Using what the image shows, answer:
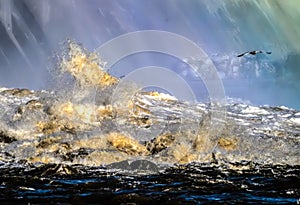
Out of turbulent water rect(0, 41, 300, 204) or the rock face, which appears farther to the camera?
the rock face

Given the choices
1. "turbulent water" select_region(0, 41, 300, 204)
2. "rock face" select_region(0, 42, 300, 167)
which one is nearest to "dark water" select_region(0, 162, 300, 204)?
"turbulent water" select_region(0, 41, 300, 204)

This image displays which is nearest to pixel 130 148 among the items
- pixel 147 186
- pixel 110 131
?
pixel 110 131

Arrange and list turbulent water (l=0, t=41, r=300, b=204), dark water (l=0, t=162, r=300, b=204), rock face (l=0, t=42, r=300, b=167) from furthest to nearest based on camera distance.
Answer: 1. rock face (l=0, t=42, r=300, b=167)
2. turbulent water (l=0, t=41, r=300, b=204)
3. dark water (l=0, t=162, r=300, b=204)

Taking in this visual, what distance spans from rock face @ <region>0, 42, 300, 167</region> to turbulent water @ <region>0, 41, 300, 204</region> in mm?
68

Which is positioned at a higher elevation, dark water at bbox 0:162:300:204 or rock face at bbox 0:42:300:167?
rock face at bbox 0:42:300:167

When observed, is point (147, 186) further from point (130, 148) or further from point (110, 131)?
point (110, 131)

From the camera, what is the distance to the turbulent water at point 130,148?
43.4 feet

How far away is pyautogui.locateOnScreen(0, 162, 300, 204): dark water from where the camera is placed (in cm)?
1200

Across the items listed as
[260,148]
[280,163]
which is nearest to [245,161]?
[280,163]

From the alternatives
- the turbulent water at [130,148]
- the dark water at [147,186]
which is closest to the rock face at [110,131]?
the turbulent water at [130,148]

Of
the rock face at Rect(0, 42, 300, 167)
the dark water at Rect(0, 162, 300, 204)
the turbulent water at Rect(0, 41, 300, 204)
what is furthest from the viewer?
the rock face at Rect(0, 42, 300, 167)

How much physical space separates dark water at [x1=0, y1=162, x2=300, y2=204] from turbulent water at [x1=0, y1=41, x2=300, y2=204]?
0.03 meters

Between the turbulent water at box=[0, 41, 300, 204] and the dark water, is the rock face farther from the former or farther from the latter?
the dark water

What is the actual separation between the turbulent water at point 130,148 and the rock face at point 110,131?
0.07 metres
